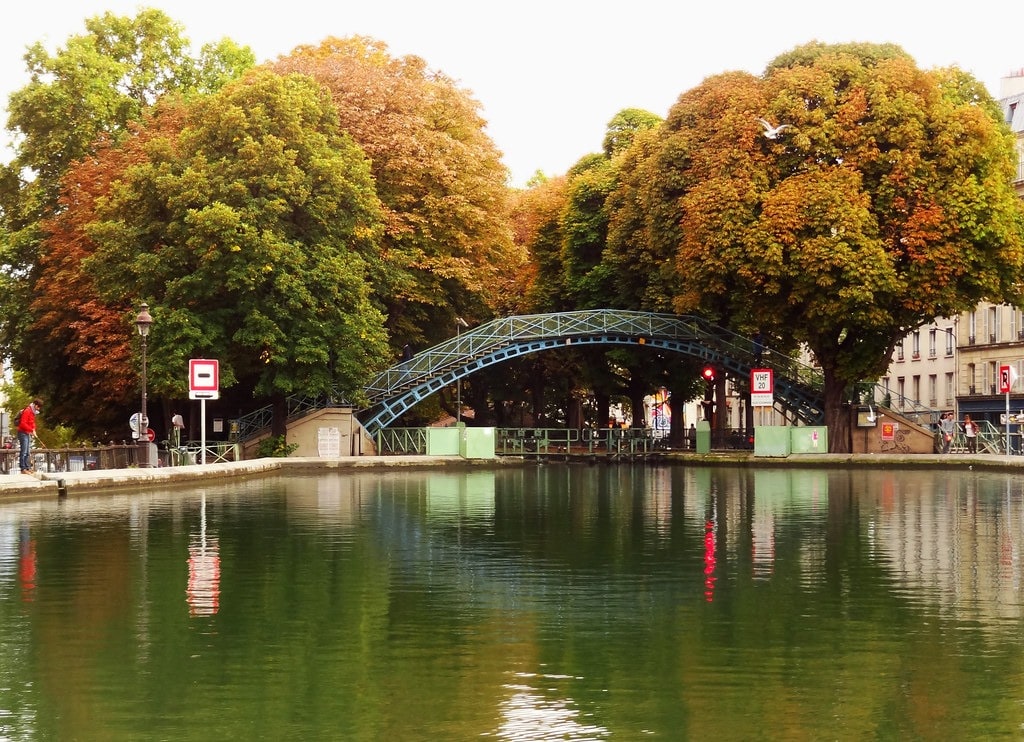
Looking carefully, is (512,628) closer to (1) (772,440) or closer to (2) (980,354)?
(1) (772,440)

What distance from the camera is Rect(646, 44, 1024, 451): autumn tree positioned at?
53750mm

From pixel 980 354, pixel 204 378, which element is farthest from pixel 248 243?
pixel 980 354

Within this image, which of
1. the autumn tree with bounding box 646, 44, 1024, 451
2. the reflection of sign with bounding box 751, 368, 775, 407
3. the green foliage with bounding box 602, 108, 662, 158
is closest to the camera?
the autumn tree with bounding box 646, 44, 1024, 451

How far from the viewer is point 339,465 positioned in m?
52.2

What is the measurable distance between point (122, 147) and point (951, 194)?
95.9 ft

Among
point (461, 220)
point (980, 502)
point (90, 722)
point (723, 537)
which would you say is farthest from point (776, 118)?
point (90, 722)

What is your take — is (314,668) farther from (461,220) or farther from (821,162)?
(461,220)

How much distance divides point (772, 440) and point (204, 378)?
23979mm

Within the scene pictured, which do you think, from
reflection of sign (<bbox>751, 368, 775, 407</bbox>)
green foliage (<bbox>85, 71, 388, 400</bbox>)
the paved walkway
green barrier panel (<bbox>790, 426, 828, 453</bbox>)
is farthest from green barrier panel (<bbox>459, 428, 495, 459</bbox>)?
green barrier panel (<bbox>790, 426, 828, 453</bbox>)

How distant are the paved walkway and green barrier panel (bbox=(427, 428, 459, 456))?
1.86 meters

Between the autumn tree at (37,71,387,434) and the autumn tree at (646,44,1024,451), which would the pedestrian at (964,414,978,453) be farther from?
the autumn tree at (37,71,387,434)

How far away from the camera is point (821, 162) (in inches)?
2174

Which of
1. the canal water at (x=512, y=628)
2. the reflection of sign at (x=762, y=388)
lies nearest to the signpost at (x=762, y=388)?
the reflection of sign at (x=762, y=388)

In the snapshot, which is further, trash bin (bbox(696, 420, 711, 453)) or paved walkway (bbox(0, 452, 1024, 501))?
trash bin (bbox(696, 420, 711, 453))
